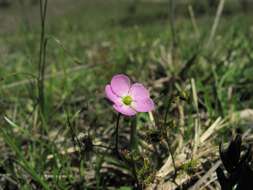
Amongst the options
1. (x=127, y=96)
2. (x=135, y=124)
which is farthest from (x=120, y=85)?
(x=135, y=124)

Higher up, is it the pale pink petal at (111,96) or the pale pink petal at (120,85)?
the pale pink petal at (120,85)

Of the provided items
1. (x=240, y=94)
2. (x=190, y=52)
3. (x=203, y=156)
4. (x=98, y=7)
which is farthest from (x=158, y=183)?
(x=98, y=7)

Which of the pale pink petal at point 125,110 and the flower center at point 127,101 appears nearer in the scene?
the pale pink petal at point 125,110

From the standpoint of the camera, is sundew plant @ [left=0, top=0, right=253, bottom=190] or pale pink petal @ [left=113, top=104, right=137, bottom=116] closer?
pale pink petal @ [left=113, top=104, right=137, bottom=116]

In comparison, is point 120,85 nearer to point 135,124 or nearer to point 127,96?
point 127,96
